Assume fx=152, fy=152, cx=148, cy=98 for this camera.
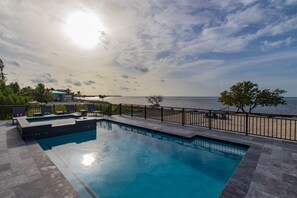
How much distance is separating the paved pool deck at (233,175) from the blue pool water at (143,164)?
394 millimetres

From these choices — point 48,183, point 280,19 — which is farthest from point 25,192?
point 280,19

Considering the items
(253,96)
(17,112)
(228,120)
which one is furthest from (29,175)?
(253,96)

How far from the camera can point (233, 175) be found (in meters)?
2.82

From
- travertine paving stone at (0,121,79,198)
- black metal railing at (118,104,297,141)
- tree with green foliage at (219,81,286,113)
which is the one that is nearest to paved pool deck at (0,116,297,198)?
travertine paving stone at (0,121,79,198)

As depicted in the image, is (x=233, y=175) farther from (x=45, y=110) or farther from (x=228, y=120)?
(x=45, y=110)

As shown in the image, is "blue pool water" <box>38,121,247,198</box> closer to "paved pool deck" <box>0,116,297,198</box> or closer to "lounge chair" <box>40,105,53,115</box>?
"paved pool deck" <box>0,116,297,198</box>

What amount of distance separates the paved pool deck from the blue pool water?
39 centimetres

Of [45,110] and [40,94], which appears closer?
[45,110]

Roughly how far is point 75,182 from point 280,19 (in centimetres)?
928

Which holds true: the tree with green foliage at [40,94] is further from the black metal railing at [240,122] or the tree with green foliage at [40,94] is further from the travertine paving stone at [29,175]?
the travertine paving stone at [29,175]

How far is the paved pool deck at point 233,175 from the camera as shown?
229 centimetres

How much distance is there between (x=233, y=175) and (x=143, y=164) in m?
2.01

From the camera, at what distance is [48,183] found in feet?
8.21

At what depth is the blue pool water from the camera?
9.40ft
